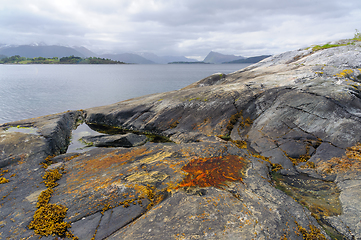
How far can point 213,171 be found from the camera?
444 inches

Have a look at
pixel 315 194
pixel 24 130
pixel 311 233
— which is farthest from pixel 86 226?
pixel 24 130

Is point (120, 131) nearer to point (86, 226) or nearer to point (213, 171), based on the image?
point (213, 171)

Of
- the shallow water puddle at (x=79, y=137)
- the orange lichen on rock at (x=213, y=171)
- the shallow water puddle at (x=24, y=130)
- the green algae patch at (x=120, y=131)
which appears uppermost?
the shallow water puddle at (x=24, y=130)

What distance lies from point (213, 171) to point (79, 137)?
18219 millimetres

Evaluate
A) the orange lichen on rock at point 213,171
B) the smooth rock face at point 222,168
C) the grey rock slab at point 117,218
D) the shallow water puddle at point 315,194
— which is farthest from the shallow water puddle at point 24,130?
the shallow water puddle at point 315,194

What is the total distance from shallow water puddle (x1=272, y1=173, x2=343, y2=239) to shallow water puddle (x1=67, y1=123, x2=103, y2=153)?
17831mm

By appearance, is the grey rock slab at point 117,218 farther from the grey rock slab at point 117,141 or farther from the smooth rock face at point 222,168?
the grey rock slab at point 117,141

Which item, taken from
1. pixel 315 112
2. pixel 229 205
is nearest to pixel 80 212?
pixel 229 205

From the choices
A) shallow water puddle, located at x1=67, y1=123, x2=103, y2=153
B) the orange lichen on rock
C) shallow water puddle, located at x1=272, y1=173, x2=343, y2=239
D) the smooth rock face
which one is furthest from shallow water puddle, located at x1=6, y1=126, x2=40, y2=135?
shallow water puddle, located at x1=272, y1=173, x2=343, y2=239

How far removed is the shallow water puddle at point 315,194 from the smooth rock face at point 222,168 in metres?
0.06

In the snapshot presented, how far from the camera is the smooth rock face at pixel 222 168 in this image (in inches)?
307

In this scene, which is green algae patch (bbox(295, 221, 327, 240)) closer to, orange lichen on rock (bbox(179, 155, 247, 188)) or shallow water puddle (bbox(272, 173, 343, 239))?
shallow water puddle (bbox(272, 173, 343, 239))

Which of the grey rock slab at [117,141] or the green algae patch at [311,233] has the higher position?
the green algae patch at [311,233]

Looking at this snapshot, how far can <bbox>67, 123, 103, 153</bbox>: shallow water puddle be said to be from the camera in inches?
747
